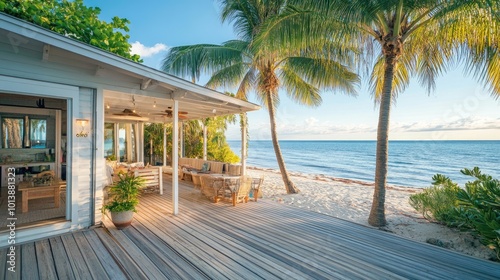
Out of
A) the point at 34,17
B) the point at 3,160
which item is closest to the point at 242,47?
the point at 34,17

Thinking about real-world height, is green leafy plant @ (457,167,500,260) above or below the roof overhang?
below

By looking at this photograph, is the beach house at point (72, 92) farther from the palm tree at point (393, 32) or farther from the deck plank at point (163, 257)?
the palm tree at point (393, 32)

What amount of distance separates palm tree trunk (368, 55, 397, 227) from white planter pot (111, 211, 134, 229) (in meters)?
5.19

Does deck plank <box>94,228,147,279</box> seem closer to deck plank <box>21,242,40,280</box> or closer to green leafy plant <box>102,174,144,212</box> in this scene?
green leafy plant <box>102,174,144,212</box>

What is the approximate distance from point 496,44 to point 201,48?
7564 mm

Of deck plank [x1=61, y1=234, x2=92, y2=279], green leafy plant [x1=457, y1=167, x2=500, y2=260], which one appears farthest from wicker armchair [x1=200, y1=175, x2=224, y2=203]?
green leafy plant [x1=457, y1=167, x2=500, y2=260]

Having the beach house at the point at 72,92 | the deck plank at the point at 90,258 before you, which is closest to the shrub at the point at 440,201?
the beach house at the point at 72,92

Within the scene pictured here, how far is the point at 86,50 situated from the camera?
11.7 ft

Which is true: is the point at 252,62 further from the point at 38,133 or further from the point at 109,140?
the point at 109,140

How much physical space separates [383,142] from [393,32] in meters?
2.40

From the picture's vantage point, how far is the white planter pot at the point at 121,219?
408 centimetres

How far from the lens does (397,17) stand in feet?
15.0

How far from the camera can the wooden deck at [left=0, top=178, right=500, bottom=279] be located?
2814mm

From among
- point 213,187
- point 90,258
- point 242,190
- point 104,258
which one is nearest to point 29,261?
point 90,258
